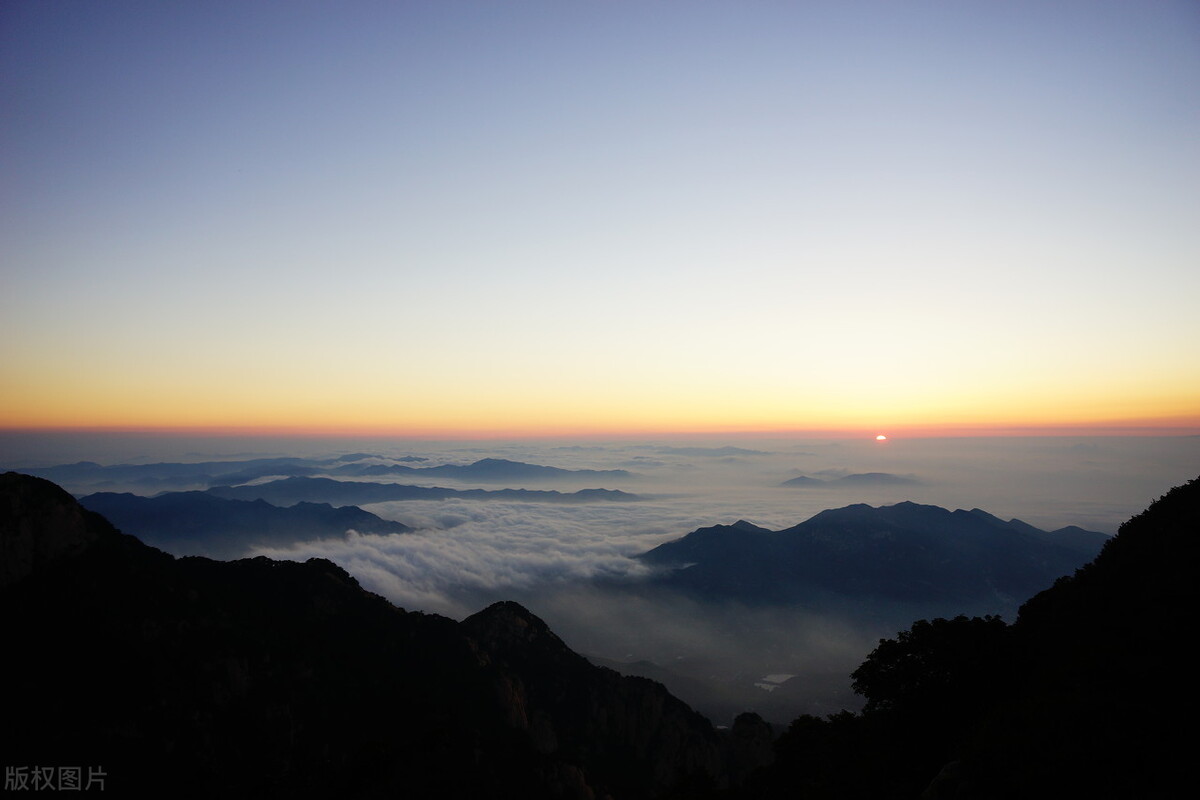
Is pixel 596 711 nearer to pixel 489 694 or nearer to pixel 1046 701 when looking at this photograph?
pixel 489 694

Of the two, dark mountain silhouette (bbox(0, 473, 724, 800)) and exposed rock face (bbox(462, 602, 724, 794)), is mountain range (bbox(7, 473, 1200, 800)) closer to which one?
dark mountain silhouette (bbox(0, 473, 724, 800))

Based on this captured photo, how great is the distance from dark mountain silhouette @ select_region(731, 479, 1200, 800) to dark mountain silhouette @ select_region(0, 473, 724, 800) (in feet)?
50.3

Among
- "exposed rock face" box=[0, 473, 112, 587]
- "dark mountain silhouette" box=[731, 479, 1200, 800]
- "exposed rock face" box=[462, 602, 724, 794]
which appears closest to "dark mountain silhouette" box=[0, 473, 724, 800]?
"exposed rock face" box=[0, 473, 112, 587]

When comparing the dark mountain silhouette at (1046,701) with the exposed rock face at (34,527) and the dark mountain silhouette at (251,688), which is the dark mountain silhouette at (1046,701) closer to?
the dark mountain silhouette at (251,688)

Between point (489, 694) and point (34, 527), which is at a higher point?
point (34, 527)

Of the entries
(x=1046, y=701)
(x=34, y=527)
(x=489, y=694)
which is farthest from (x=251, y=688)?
(x=1046, y=701)

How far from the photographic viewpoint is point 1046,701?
75.2 ft

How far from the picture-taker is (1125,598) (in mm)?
31422

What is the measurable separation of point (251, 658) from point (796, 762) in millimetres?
57220

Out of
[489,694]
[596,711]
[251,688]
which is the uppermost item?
[251,688]

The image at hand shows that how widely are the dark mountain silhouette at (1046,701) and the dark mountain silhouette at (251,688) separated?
15.3 m

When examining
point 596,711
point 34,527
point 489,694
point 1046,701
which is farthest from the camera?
point 596,711

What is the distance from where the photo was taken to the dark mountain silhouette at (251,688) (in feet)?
165

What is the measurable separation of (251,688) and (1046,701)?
69.7m
